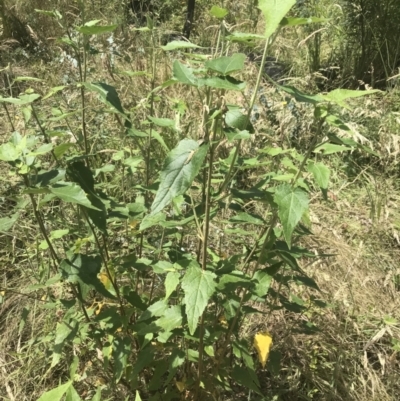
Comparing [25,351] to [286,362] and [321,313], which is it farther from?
[321,313]

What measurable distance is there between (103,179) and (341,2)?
3.00 m

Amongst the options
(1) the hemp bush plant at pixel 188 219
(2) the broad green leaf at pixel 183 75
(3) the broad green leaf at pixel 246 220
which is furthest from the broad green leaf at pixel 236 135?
(3) the broad green leaf at pixel 246 220

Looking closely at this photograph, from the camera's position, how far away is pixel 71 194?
36.2 inches

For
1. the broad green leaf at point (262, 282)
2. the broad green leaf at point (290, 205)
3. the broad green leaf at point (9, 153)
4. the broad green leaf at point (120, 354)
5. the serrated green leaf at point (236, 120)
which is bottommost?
the broad green leaf at point (120, 354)

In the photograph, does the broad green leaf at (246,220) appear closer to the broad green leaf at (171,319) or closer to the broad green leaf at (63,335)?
the broad green leaf at (171,319)

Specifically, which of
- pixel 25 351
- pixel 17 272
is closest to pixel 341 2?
pixel 17 272

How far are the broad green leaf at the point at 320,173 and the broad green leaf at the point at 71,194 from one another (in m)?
0.44

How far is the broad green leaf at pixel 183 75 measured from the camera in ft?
2.92

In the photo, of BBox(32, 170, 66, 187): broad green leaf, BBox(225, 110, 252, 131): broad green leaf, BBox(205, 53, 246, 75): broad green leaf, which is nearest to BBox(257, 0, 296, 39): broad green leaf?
BBox(205, 53, 246, 75): broad green leaf

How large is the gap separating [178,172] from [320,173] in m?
0.29

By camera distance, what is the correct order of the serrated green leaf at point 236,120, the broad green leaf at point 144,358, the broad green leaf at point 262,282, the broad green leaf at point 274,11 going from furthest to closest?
1. the broad green leaf at point 144,358
2. the broad green leaf at point 262,282
3. the serrated green leaf at point 236,120
4. the broad green leaf at point 274,11

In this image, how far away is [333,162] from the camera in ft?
10.0

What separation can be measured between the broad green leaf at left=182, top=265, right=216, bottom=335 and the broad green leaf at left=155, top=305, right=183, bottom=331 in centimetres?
20

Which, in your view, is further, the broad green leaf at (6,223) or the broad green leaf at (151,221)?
the broad green leaf at (151,221)
